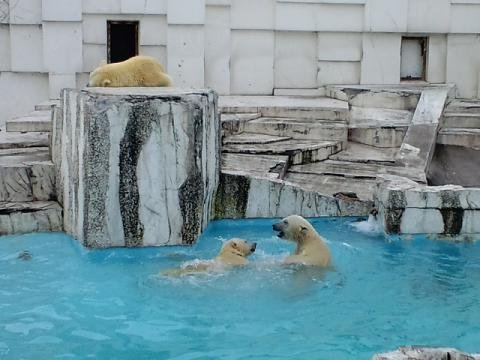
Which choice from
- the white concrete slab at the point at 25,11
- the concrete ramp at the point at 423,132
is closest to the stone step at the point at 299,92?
the concrete ramp at the point at 423,132

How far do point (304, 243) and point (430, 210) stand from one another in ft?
5.00

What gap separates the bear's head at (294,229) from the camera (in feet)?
20.2

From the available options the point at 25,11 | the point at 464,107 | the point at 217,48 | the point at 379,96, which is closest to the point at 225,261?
the point at 379,96

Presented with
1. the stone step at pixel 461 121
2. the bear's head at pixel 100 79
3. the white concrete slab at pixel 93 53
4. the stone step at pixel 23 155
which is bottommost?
the stone step at pixel 23 155

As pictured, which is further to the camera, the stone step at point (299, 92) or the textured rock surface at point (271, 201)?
the stone step at point (299, 92)

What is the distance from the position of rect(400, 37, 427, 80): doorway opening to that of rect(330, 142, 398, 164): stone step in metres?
3.14

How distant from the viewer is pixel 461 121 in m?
10.4

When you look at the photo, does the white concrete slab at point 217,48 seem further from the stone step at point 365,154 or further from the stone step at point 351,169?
the stone step at point 351,169

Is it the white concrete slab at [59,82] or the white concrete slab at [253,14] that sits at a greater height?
the white concrete slab at [253,14]

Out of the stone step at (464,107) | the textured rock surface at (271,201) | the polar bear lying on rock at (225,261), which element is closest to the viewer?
the polar bear lying on rock at (225,261)

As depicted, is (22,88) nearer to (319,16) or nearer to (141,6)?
(141,6)

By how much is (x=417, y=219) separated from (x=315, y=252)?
4.72 feet

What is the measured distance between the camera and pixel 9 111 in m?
11.9

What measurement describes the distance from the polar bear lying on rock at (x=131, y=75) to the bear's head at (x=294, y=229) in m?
2.43
